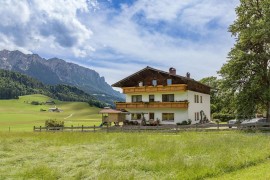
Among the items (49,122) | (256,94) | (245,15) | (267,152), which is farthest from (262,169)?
(49,122)

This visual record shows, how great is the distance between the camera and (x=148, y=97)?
53.7 m

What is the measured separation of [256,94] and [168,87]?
15352 mm

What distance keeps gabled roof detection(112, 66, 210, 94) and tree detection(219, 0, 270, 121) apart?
11.9 meters

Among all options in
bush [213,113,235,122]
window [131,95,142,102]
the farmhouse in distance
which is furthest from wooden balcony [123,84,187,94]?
bush [213,113,235,122]

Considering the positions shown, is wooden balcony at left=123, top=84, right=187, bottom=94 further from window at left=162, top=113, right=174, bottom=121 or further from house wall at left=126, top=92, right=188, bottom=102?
window at left=162, top=113, right=174, bottom=121

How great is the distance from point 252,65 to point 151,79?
1927 cm

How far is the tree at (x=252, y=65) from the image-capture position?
37750 millimetres

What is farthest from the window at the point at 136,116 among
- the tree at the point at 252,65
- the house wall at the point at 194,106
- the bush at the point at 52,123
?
the tree at the point at 252,65

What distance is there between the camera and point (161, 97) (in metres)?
52.4

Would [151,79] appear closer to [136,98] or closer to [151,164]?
[136,98]

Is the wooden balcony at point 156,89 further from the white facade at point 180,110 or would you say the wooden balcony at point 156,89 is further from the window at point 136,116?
the window at point 136,116

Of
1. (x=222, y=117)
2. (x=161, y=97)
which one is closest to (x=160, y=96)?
(x=161, y=97)

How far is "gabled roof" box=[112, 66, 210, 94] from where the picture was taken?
5179 centimetres

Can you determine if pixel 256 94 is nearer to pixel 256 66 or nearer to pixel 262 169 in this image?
pixel 256 66
